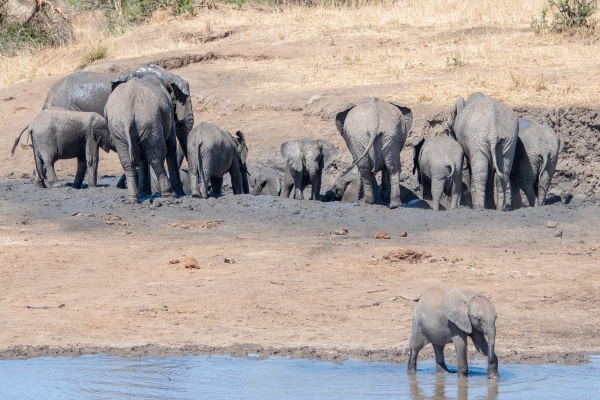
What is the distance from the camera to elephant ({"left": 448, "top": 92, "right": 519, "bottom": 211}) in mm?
12109

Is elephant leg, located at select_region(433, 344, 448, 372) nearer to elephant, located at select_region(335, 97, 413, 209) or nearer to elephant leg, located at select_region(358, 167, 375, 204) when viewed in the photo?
elephant, located at select_region(335, 97, 413, 209)

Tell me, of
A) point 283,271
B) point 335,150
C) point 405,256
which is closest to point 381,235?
point 405,256

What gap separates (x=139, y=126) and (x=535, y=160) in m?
4.72

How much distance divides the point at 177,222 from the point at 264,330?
3962mm

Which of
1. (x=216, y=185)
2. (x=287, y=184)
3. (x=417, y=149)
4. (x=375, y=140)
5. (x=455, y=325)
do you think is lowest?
(x=287, y=184)

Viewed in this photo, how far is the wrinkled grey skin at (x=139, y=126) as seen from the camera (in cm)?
1241

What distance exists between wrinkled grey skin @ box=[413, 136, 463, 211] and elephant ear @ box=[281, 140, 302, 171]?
5.57 feet

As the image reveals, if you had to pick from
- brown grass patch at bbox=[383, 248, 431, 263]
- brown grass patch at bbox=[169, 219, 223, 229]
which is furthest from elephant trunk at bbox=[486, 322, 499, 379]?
brown grass patch at bbox=[169, 219, 223, 229]

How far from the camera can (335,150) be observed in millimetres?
14180

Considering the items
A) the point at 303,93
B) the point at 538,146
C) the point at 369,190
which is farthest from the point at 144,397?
the point at 303,93

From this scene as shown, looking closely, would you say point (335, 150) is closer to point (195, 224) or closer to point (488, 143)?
point (488, 143)

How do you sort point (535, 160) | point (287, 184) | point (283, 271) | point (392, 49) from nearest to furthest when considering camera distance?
1. point (283, 271)
2. point (535, 160)
3. point (287, 184)
4. point (392, 49)

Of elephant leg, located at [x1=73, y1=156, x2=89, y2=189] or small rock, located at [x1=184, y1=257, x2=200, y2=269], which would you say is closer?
small rock, located at [x1=184, y1=257, x2=200, y2=269]

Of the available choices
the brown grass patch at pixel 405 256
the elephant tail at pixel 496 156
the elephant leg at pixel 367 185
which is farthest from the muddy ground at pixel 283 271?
the elephant tail at pixel 496 156
